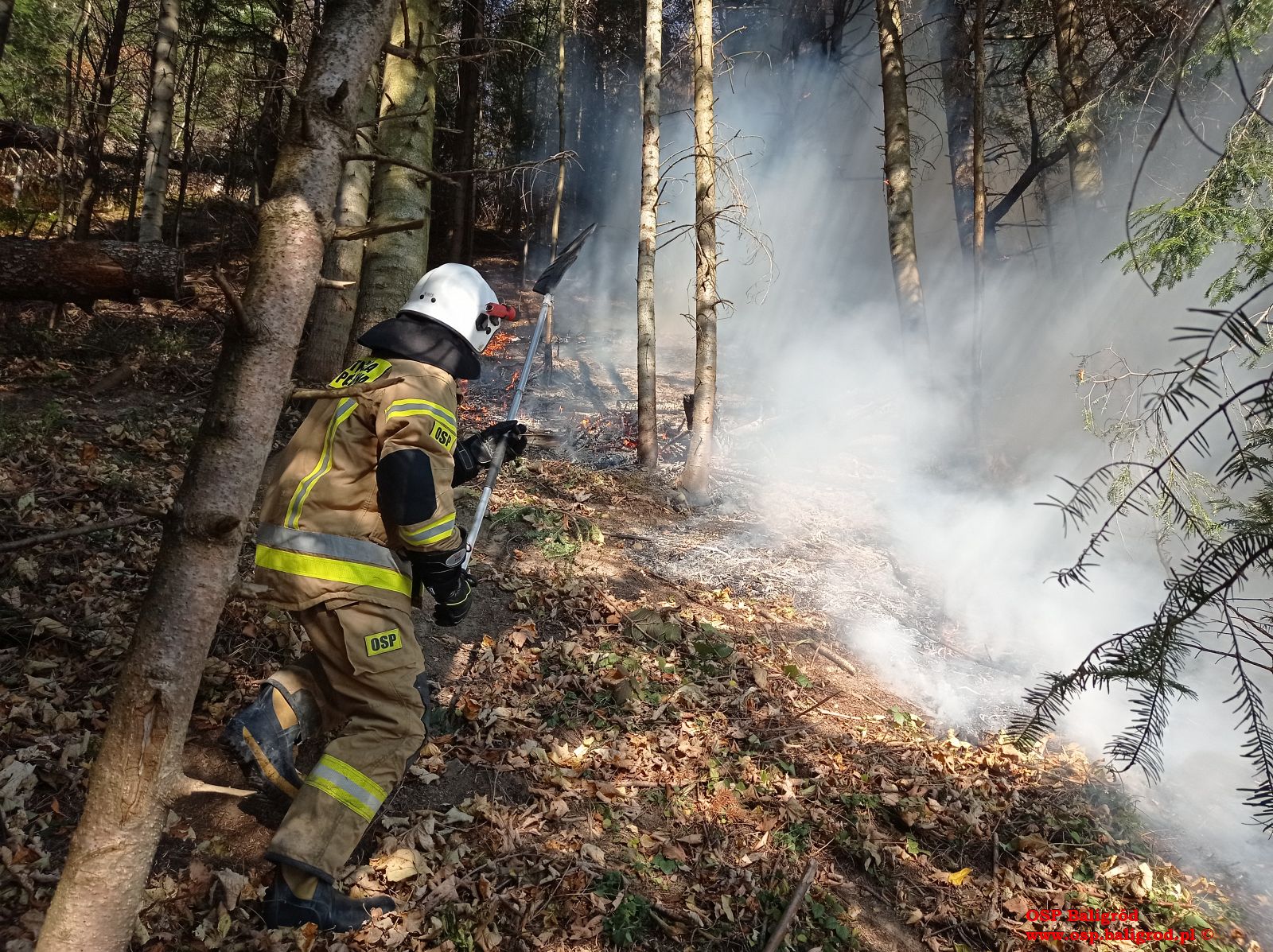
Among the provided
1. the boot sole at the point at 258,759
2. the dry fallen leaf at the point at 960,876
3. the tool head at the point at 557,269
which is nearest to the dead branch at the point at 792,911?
the dry fallen leaf at the point at 960,876

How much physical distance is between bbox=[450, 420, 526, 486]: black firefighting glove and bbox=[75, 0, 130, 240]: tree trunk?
830 cm

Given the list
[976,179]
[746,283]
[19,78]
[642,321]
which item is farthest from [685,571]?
[746,283]

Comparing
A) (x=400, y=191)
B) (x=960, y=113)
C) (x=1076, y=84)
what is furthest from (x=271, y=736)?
(x=960, y=113)

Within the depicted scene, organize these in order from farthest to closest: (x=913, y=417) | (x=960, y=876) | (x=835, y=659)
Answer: (x=913, y=417)
(x=835, y=659)
(x=960, y=876)

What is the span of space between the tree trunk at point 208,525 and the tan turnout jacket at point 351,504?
3.03ft

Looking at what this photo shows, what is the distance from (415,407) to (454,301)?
0.70 meters

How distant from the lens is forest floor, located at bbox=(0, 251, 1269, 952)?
2.94 meters

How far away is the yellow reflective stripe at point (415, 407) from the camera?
2.88 m

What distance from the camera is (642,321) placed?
884 cm

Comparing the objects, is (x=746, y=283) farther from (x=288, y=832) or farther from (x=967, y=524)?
(x=288, y=832)

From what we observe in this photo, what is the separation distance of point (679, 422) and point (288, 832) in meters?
9.25

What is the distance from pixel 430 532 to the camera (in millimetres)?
2916

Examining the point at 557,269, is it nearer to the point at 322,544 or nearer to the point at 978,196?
the point at 322,544

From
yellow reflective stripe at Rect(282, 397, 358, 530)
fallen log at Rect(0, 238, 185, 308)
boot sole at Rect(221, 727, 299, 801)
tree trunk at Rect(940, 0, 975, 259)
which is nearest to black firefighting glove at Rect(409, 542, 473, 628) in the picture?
yellow reflective stripe at Rect(282, 397, 358, 530)
